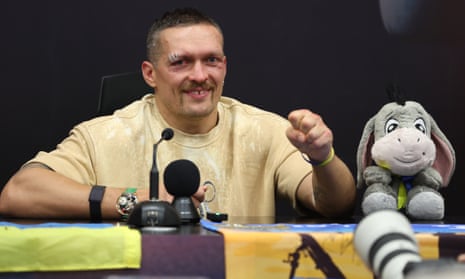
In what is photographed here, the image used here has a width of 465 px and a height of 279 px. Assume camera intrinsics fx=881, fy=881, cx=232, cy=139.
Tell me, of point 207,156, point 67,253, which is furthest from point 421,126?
point 67,253

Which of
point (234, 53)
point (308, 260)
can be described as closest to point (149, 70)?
point (234, 53)

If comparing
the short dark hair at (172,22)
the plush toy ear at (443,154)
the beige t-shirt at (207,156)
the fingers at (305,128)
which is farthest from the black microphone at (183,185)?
the plush toy ear at (443,154)

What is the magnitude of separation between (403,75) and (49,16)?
52.5 inches

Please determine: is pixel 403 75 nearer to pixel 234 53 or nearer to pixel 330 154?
pixel 234 53

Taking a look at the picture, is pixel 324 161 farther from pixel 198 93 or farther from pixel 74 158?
pixel 74 158

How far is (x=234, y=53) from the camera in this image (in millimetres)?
3299

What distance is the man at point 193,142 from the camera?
2500 mm

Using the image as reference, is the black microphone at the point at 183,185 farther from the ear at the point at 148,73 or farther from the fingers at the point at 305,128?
the ear at the point at 148,73

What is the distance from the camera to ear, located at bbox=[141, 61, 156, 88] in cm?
269

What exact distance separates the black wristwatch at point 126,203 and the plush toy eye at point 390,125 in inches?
30.5

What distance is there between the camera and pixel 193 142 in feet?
8.52

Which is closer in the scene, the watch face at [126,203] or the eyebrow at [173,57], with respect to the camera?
the watch face at [126,203]

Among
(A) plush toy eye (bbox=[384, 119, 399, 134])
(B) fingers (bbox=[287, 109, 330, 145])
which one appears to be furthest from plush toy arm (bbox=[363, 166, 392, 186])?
(B) fingers (bbox=[287, 109, 330, 145])

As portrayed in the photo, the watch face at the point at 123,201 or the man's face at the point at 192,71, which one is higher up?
the man's face at the point at 192,71
